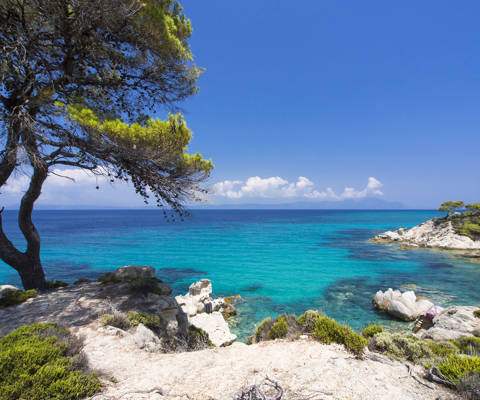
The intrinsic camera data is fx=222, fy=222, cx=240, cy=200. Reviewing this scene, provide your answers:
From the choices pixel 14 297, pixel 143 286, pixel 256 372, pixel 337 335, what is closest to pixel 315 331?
pixel 337 335

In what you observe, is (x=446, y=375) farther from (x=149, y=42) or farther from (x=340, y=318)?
(x=149, y=42)

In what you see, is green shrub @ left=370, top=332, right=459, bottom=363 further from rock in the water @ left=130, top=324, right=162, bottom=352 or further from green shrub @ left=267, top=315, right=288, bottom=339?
rock in the water @ left=130, top=324, right=162, bottom=352

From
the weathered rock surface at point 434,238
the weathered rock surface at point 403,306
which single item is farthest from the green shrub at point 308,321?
the weathered rock surface at point 434,238

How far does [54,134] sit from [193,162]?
4.59m

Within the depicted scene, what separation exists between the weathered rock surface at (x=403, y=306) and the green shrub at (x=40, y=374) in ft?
51.1

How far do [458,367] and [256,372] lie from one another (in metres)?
3.92

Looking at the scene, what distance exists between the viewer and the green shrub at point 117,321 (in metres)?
7.26

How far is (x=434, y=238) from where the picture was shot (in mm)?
38562

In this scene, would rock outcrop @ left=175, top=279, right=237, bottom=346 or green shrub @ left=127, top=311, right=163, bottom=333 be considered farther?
rock outcrop @ left=175, top=279, right=237, bottom=346

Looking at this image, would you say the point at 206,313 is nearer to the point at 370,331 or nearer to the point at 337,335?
the point at 337,335

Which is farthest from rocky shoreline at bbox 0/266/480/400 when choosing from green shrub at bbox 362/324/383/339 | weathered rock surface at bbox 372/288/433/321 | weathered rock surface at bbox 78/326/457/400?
weathered rock surface at bbox 372/288/433/321

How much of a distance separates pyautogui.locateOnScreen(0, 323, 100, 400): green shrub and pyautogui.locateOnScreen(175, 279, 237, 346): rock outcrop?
23.5ft

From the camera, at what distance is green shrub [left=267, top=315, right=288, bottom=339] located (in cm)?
673

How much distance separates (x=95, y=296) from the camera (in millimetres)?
9328
